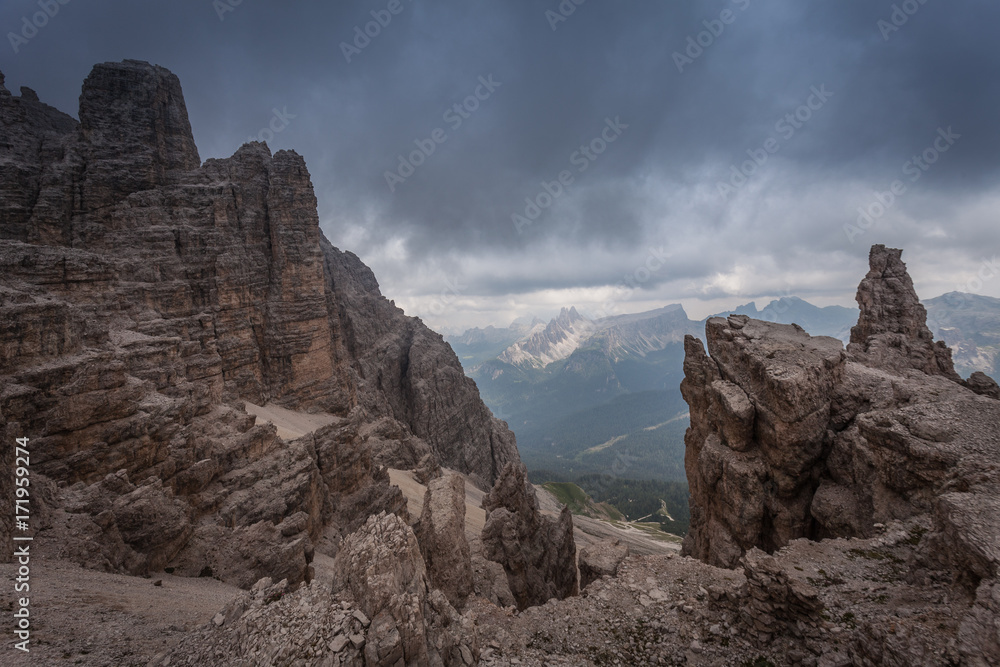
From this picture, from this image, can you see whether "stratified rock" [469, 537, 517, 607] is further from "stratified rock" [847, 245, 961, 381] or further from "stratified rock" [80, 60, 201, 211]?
"stratified rock" [80, 60, 201, 211]

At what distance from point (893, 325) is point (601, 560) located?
31437 millimetres

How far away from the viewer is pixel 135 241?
5169 cm

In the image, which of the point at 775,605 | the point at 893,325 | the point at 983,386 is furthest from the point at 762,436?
the point at 893,325

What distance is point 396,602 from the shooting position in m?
11.3

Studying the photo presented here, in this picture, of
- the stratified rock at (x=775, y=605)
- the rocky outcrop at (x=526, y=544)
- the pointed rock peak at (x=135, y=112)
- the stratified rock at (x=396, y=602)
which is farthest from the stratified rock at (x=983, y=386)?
the pointed rock peak at (x=135, y=112)

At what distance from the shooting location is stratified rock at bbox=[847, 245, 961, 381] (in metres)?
28.3

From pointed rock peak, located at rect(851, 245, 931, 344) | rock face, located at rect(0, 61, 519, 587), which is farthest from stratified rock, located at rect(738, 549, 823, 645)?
pointed rock peak, located at rect(851, 245, 931, 344)

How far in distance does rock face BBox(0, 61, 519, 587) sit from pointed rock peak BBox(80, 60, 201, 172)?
225 mm

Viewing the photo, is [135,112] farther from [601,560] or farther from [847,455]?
[847,455]

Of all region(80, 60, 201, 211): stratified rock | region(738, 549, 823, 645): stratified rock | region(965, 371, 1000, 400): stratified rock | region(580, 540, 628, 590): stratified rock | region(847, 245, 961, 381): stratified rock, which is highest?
region(80, 60, 201, 211): stratified rock

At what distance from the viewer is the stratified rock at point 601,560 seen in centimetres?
2219

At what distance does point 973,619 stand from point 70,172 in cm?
8332

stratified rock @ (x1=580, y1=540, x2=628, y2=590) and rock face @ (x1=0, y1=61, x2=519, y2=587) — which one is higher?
rock face @ (x1=0, y1=61, x2=519, y2=587)

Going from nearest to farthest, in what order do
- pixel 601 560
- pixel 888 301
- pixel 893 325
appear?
pixel 601 560, pixel 893 325, pixel 888 301
